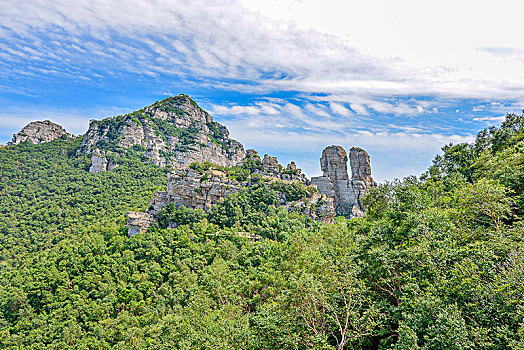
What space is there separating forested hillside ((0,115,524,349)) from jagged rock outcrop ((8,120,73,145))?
1960 cm

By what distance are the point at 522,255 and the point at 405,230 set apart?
5.52m

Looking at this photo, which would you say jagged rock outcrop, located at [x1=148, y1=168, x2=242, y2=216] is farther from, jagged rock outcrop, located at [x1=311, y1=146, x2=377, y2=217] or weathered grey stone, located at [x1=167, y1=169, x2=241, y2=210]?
jagged rock outcrop, located at [x1=311, y1=146, x2=377, y2=217]

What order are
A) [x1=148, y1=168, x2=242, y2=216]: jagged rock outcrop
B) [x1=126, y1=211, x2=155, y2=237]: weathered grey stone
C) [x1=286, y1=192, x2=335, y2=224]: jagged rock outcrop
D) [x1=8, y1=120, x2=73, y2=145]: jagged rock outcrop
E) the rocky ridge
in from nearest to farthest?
[x1=126, y1=211, x2=155, y2=237]: weathered grey stone → the rocky ridge → [x1=148, y1=168, x2=242, y2=216]: jagged rock outcrop → [x1=286, y1=192, x2=335, y2=224]: jagged rock outcrop → [x1=8, y1=120, x2=73, y2=145]: jagged rock outcrop

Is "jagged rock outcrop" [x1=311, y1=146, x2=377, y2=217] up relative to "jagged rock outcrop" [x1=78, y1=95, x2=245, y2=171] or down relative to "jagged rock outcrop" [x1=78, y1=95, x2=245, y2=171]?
down

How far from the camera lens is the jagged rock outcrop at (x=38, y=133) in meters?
86.8

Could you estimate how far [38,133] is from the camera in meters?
89.3

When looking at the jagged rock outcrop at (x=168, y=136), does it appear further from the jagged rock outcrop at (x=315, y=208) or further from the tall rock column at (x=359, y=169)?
the jagged rock outcrop at (x=315, y=208)

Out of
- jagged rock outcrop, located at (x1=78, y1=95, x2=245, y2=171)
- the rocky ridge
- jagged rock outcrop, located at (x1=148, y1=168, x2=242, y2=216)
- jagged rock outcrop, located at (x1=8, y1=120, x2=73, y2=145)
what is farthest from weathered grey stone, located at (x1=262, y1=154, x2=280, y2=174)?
jagged rock outcrop, located at (x1=8, y1=120, x2=73, y2=145)

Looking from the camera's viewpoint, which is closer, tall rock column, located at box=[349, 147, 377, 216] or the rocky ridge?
the rocky ridge

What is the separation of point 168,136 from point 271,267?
75557 millimetres

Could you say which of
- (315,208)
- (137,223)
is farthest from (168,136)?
(315,208)

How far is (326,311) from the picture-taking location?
14062 mm

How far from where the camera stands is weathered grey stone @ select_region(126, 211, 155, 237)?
4356cm

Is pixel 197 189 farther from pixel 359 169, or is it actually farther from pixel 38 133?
pixel 38 133
